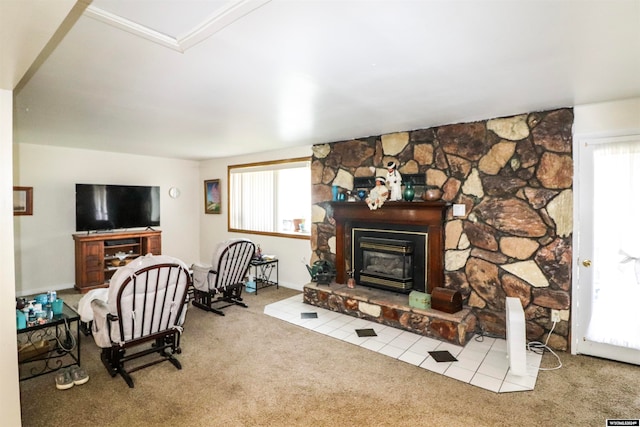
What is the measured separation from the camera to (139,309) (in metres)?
2.73

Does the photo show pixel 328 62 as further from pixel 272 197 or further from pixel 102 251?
pixel 102 251

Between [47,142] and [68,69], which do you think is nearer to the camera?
[68,69]

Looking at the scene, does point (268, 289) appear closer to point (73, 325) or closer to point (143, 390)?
point (73, 325)

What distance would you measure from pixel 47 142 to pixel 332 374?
17.8 ft

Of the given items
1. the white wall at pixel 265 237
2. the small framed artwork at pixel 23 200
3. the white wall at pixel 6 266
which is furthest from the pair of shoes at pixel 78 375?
the small framed artwork at pixel 23 200

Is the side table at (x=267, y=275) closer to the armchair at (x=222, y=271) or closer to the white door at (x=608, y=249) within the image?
the armchair at (x=222, y=271)

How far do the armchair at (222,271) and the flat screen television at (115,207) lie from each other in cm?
243

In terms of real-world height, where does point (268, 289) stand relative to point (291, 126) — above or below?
below

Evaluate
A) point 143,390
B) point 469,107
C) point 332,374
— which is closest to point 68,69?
point 143,390

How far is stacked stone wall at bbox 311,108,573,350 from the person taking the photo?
329 cm

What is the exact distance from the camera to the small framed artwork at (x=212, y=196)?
6.98 m

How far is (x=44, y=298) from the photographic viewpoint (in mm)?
3115

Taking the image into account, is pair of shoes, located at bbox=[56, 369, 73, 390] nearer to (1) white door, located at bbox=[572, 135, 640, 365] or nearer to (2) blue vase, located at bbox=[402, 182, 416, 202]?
(2) blue vase, located at bbox=[402, 182, 416, 202]

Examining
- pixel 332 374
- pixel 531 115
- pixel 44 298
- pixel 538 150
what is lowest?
pixel 332 374
